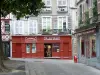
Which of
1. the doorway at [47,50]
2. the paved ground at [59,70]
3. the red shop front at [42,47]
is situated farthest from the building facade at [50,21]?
the paved ground at [59,70]

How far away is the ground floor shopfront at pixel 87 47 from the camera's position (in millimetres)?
30578

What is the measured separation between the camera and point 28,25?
54.0 m

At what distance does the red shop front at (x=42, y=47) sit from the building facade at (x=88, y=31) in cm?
1565

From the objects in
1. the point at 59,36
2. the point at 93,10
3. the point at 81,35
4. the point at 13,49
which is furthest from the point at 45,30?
the point at 93,10

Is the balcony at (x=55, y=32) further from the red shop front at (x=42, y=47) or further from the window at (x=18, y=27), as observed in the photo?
the window at (x=18, y=27)

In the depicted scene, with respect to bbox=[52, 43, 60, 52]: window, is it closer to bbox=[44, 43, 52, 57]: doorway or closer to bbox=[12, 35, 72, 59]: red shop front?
bbox=[12, 35, 72, 59]: red shop front

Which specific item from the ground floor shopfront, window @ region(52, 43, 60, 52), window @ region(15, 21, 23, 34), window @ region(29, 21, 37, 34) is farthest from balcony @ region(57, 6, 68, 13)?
the ground floor shopfront

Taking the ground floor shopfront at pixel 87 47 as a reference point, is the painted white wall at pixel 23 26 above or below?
above

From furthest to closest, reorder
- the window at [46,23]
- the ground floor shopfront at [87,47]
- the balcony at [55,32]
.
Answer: the window at [46,23]
the balcony at [55,32]
the ground floor shopfront at [87,47]

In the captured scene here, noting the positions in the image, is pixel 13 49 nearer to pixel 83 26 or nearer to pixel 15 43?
pixel 15 43

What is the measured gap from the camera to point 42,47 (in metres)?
54.3

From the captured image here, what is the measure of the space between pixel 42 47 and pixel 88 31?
2334cm

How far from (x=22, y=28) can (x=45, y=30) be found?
383cm

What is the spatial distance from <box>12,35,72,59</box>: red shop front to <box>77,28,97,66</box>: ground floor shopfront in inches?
616
